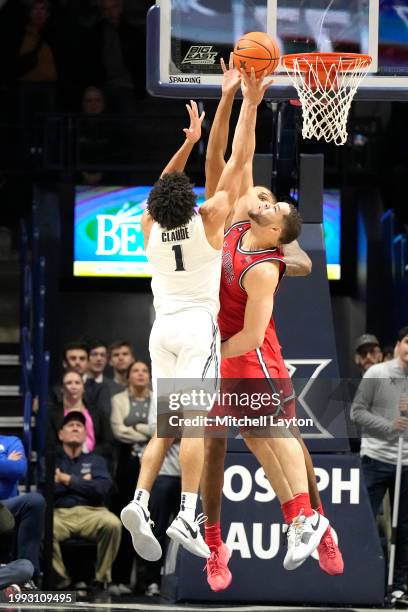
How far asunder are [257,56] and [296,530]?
10.1 ft

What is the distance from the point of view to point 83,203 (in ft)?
62.1

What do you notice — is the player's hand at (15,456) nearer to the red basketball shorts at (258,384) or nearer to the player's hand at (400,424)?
the red basketball shorts at (258,384)

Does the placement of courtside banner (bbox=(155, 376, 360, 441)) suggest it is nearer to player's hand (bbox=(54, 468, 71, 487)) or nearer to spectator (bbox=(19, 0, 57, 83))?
player's hand (bbox=(54, 468, 71, 487))

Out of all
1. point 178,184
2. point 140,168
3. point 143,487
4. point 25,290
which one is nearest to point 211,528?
point 143,487

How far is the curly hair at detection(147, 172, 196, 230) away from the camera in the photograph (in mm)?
9352

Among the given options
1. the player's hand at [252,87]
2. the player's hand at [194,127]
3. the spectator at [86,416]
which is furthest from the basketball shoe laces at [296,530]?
the spectator at [86,416]

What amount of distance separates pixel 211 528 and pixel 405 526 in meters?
3.18

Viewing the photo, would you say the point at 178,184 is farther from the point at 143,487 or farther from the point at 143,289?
the point at 143,289

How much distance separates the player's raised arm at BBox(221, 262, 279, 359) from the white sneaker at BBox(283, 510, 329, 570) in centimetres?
118

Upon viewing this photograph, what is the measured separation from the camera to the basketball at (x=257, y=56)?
31.6 feet

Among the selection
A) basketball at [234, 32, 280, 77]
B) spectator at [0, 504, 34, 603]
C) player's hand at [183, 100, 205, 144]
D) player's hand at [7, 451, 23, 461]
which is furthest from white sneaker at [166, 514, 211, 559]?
basketball at [234, 32, 280, 77]

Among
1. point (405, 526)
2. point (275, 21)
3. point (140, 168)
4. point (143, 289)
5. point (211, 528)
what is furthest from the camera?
point (143, 289)

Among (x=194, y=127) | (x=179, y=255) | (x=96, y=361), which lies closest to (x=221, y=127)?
(x=194, y=127)

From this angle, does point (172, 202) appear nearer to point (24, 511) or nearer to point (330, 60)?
point (330, 60)
